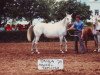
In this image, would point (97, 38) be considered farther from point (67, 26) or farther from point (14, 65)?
point (14, 65)

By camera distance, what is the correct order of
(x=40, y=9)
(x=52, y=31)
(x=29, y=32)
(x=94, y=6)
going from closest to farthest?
(x=52, y=31)
(x=29, y=32)
(x=40, y=9)
(x=94, y=6)

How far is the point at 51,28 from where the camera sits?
2581 centimetres

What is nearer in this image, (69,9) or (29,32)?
(29,32)

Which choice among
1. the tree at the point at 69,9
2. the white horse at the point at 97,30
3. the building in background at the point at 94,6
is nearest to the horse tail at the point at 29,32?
the white horse at the point at 97,30

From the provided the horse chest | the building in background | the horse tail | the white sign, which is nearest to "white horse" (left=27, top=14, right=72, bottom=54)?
the horse chest

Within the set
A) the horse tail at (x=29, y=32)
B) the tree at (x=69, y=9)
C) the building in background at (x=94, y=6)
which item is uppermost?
the horse tail at (x=29, y=32)

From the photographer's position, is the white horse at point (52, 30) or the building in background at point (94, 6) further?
the building in background at point (94, 6)

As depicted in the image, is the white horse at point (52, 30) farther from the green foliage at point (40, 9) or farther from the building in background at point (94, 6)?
the building in background at point (94, 6)

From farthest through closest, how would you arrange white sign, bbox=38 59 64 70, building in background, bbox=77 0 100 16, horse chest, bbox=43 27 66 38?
building in background, bbox=77 0 100 16 → horse chest, bbox=43 27 66 38 → white sign, bbox=38 59 64 70

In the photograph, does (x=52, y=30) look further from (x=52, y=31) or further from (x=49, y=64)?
(x=49, y=64)

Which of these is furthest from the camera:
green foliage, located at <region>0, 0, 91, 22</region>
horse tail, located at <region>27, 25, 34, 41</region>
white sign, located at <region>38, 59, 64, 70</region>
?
green foliage, located at <region>0, 0, 91, 22</region>

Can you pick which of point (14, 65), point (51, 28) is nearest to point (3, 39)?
Result: point (51, 28)

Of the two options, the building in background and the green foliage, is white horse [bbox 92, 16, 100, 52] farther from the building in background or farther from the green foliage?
the building in background

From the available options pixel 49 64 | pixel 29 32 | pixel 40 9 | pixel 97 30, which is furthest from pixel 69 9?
pixel 49 64
